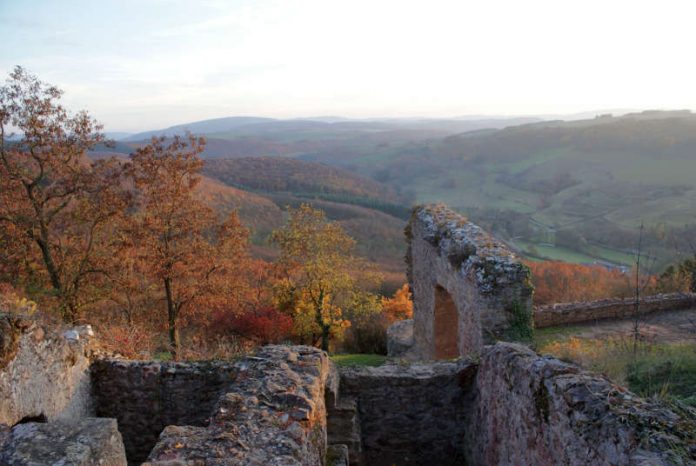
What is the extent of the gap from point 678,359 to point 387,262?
4312 centimetres

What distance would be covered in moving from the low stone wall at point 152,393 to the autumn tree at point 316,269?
1440 cm

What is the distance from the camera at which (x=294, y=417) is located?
450 cm

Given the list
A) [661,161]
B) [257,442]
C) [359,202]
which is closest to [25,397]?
[257,442]

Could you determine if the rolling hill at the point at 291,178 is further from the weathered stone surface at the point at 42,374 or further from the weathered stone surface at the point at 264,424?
the weathered stone surface at the point at 264,424

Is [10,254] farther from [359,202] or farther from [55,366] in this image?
[359,202]

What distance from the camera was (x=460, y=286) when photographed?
903cm

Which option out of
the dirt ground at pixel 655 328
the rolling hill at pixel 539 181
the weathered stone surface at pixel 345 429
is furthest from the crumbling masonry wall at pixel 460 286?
the rolling hill at pixel 539 181

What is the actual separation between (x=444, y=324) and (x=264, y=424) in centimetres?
719

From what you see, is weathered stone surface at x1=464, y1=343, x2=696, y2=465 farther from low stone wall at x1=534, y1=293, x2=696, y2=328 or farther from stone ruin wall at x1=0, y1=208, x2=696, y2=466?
low stone wall at x1=534, y1=293, x2=696, y2=328

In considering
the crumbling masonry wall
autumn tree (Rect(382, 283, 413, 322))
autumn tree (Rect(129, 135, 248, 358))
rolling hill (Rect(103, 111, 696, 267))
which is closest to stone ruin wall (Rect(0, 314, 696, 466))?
the crumbling masonry wall

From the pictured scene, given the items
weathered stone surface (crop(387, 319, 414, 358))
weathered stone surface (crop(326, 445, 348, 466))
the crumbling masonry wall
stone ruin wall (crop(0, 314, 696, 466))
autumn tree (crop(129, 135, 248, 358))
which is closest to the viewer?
stone ruin wall (crop(0, 314, 696, 466))

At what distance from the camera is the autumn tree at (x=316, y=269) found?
21.2 metres

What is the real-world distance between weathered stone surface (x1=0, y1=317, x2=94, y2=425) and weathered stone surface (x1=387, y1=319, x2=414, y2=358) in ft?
30.0

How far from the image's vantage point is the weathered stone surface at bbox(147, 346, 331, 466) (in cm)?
389
